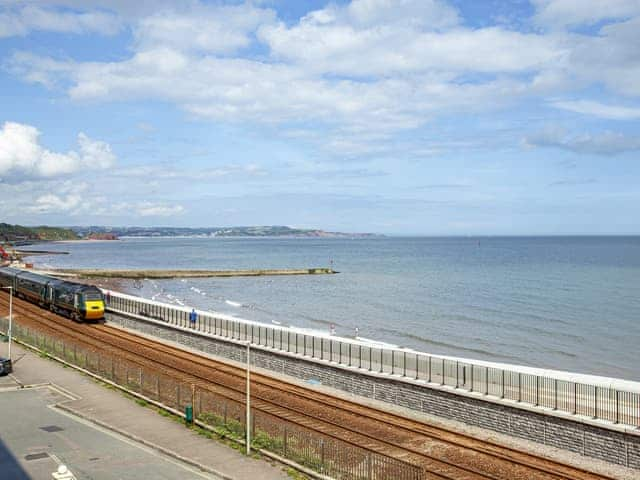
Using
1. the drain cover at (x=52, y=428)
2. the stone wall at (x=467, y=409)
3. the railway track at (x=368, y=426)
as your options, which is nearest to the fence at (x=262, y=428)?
the railway track at (x=368, y=426)

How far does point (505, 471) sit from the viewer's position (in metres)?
20.2

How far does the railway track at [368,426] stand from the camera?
20.3 m

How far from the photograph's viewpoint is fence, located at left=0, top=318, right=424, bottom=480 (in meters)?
18.4

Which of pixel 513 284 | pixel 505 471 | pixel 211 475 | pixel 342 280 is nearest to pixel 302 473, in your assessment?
pixel 211 475

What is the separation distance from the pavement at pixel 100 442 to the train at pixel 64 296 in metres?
19.5

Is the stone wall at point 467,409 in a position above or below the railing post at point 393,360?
below

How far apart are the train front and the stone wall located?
1599 cm

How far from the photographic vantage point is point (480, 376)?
26844 millimetres

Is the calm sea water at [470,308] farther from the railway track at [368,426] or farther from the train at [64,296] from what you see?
the railway track at [368,426]

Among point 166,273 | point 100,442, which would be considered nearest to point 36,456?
point 100,442

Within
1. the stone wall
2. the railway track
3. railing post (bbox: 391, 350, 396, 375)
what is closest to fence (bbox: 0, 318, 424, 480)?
the railway track

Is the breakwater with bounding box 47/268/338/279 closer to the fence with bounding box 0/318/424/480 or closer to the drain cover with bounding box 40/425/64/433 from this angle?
the fence with bounding box 0/318/424/480

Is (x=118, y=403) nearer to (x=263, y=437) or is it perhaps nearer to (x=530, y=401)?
(x=263, y=437)

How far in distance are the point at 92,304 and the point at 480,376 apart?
32.7 meters
